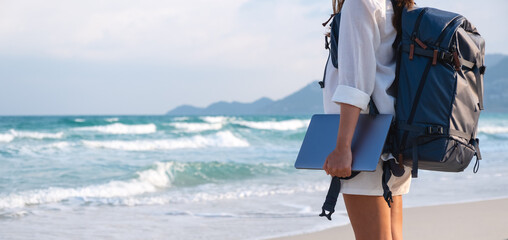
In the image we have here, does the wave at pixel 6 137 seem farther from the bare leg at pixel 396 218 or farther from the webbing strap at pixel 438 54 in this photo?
the webbing strap at pixel 438 54

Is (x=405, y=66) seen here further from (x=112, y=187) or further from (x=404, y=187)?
(x=112, y=187)

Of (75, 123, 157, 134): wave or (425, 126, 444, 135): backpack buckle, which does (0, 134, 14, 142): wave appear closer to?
(75, 123, 157, 134): wave

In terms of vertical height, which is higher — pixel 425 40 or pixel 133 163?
pixel 425 40

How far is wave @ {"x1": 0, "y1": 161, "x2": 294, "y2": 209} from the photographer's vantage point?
20.2 ft

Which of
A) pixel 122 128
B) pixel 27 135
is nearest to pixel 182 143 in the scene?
pixel 27 135

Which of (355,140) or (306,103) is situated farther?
(306,103)

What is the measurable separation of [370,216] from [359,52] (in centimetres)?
46

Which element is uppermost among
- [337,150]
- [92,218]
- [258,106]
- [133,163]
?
[337,150]

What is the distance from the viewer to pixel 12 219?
5.04m

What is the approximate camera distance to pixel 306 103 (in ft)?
358

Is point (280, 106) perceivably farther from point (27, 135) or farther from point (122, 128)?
point (27, 135)

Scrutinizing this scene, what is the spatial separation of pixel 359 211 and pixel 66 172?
25.6ft

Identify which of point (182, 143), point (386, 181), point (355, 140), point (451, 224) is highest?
point (355, 140)

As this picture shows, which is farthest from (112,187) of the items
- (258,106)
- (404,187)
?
(258,106)
